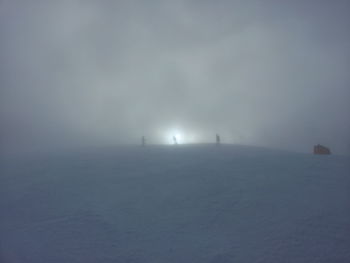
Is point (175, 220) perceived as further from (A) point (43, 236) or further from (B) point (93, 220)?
(A) point (43, 236)

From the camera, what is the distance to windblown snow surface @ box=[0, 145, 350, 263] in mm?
10375

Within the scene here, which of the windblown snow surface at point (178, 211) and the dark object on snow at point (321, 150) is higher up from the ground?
the dark object on snow at point (321, 150)

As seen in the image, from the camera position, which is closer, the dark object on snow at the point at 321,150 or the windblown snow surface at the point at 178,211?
the windblown snow surface at the point at 178,211

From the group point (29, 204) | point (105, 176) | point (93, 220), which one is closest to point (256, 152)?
point (105, 176)

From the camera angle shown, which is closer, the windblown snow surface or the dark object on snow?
the windblown snow surface

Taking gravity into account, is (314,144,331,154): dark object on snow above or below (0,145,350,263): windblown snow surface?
above

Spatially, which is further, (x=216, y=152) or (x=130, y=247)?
(x=216, y=152)

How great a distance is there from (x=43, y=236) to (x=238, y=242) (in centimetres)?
811

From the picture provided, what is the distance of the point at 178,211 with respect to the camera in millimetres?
13594

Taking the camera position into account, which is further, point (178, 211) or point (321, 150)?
point (321, 150)

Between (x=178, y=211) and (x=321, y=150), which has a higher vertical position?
(x=321, y=150)

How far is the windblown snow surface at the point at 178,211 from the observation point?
A: 1038cm

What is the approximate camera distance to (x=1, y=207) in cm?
1441

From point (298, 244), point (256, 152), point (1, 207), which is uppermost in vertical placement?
point (256, 152)
